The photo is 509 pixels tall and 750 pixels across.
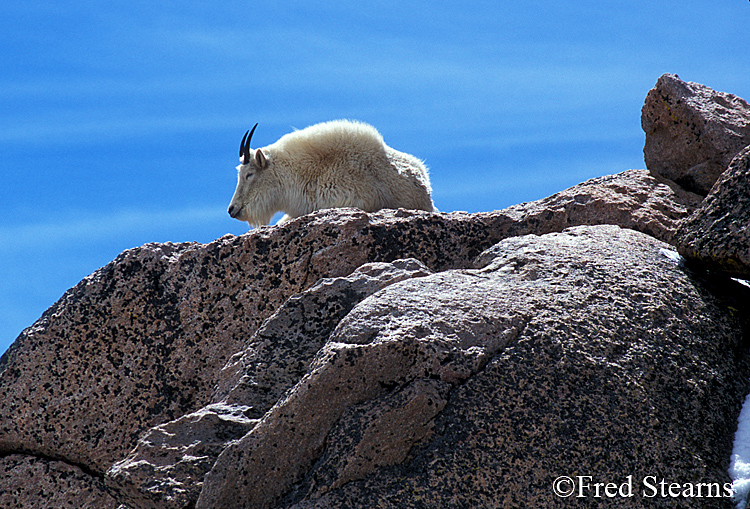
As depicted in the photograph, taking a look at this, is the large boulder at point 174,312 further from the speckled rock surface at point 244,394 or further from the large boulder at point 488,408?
the large boulder at point 488,408

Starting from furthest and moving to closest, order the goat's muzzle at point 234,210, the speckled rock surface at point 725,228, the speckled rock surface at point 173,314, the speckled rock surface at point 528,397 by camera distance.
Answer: the goat's muzzle at point 234,210 → the speckled rock surface at point 173,314 → the speckled rock surface at point 725,228 → the speckled rock surface at point 528,397

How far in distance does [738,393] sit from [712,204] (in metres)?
1.29

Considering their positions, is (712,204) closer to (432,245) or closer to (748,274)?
(748,274)

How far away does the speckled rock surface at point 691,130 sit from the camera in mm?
5895

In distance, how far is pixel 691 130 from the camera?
6027 mm

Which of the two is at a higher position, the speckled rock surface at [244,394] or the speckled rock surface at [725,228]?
the speckled rock surface at [725,228]

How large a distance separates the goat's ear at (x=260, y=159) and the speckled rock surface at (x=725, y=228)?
5594 millimetres

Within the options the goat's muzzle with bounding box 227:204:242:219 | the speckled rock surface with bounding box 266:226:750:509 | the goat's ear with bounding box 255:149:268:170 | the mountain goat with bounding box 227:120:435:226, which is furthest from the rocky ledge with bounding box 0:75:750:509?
the goat's muzzle with bounding box 227:204:242:219

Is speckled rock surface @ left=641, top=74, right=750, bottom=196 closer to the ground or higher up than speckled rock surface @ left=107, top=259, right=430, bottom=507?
higher up

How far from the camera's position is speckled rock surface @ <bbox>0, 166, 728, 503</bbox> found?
507cm

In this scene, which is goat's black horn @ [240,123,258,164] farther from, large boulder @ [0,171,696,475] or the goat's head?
large boulder @ [0,171,696,475]

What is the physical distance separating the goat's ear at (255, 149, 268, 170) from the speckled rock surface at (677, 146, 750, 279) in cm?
559

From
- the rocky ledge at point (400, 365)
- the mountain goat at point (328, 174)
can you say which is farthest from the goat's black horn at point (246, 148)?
the rocky ledge at point (400, 365)

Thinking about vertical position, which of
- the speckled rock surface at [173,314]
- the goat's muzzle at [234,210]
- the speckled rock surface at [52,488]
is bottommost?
the speckled rock surface at [52,488]
